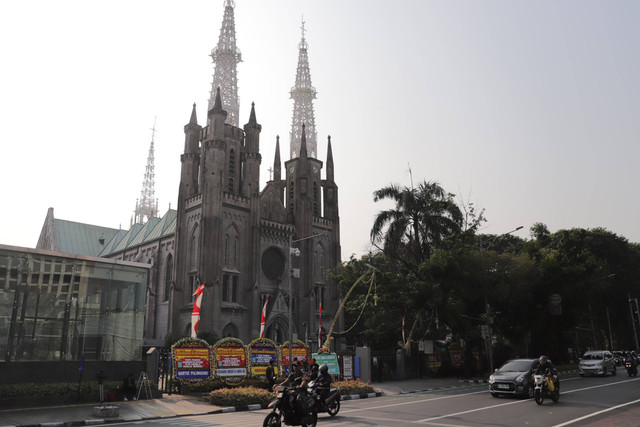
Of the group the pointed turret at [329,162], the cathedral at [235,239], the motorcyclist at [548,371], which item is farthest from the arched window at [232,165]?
the motorcyclist at [548,371]

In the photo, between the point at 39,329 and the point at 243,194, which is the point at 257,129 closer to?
the point at 243,194

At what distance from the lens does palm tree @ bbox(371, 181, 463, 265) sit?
32.2 meters

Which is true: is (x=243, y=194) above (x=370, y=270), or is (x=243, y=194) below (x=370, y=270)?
above

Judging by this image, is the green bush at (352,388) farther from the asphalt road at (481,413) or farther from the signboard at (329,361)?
the asphalt road at (481,413)

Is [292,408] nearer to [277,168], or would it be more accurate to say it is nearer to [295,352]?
[295,352]

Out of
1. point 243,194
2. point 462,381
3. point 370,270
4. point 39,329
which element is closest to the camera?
point 39,329

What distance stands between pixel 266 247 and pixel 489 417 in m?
41.6

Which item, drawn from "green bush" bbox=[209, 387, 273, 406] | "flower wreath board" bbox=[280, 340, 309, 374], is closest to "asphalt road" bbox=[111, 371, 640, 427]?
"green bush" bbox=[209, 387, 273, 406]

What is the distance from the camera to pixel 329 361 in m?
23.2

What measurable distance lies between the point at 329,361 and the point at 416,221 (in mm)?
12859

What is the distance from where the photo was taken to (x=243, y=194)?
52.4 m

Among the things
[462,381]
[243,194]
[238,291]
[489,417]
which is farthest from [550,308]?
[243,194]

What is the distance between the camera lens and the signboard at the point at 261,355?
75.2 feet

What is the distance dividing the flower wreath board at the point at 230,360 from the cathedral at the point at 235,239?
19.2 m
